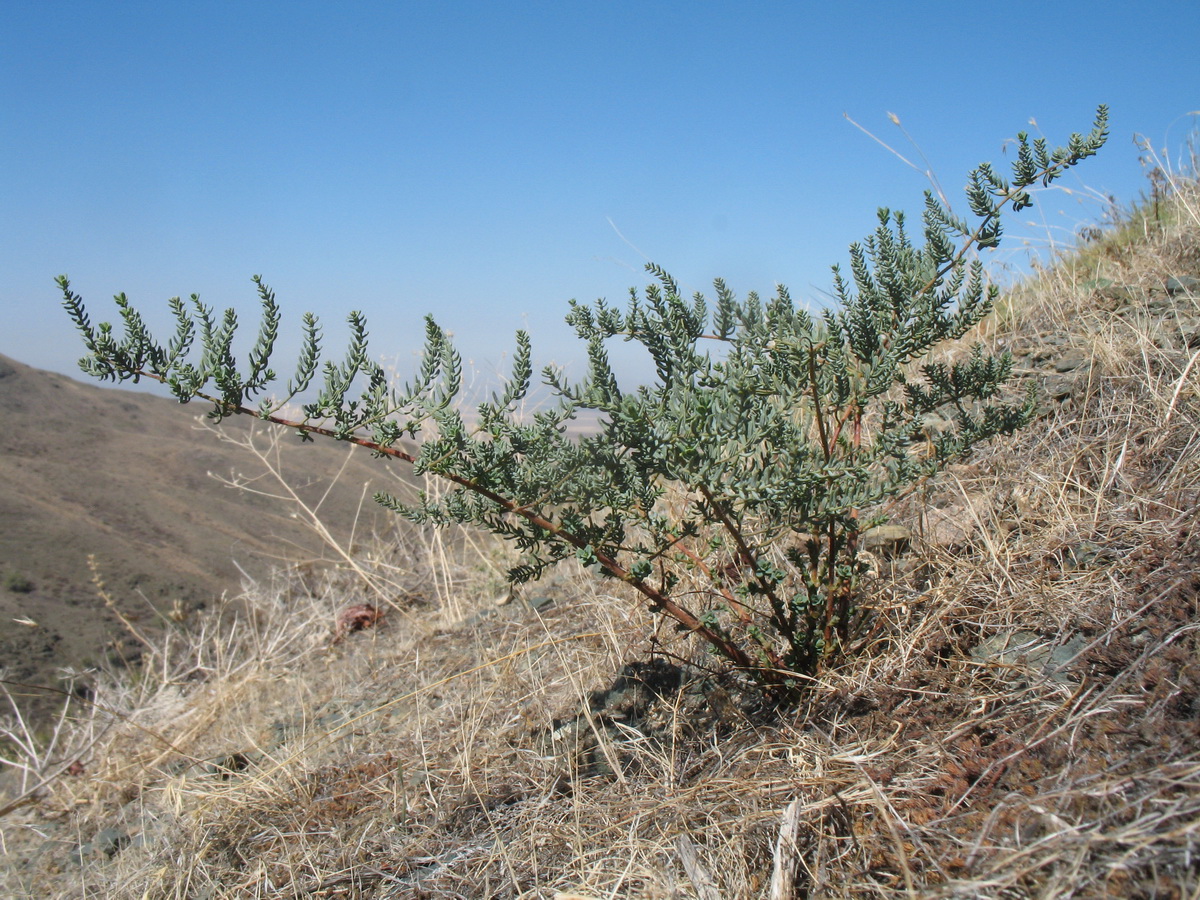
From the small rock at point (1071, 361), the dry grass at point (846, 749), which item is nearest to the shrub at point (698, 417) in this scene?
the dry grass at point (846, 749)

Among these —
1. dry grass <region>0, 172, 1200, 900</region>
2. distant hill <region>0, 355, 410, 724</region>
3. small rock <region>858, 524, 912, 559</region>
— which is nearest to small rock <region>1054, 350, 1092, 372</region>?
dry grass <region>0, 172, 1200, 900</region>

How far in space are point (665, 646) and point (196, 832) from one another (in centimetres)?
173

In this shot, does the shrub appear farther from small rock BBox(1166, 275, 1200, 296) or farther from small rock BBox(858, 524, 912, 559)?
small rock BBox(1166, 275, 1200, 296)

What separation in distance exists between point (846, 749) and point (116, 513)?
6852 millimetres

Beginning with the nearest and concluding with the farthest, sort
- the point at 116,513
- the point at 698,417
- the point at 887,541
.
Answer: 1. the point at 698,417
2. the point at 887,541
3. the point at 116,513

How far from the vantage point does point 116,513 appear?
679cm

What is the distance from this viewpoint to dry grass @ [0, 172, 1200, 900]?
5.23 ft

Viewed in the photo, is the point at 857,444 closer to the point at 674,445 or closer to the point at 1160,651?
the point at 674,445

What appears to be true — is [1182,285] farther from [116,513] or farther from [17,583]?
[116,513]

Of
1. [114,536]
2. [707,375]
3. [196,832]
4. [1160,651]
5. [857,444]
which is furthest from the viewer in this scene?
[114,536]

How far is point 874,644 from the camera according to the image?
7.86ft

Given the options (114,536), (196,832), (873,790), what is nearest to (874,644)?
(873,790)

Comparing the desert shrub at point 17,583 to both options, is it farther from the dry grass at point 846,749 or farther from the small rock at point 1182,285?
the small rock at point 1182,285

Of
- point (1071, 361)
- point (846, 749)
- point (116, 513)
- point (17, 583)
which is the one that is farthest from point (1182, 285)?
point (116, 513)
